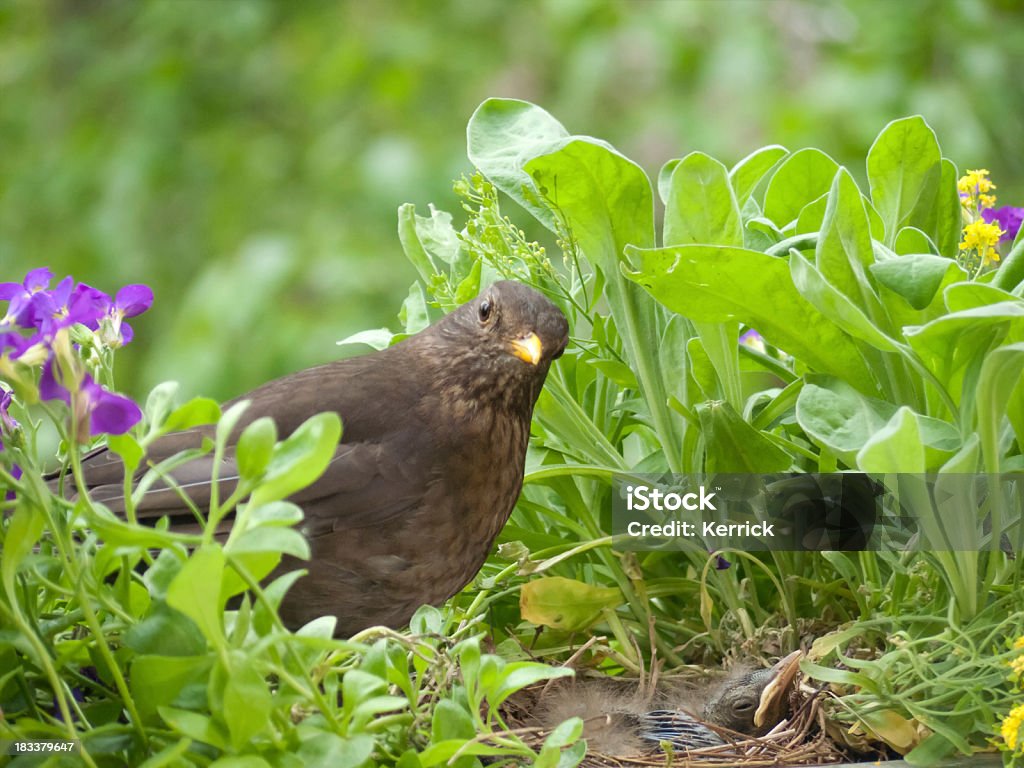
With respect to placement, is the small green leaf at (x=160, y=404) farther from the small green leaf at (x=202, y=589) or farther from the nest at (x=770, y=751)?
the nest at (x=770, y=751)

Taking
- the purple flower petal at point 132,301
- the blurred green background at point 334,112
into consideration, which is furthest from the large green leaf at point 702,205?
the blurred green background at point 334,112

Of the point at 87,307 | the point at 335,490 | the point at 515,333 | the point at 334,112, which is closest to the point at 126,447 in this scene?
the point at 87,307

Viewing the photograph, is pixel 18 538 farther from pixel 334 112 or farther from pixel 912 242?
pixel 334 112

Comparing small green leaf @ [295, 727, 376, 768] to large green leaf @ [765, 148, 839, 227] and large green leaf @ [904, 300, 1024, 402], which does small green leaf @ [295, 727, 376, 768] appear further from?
large green leaf @ [765, 148, 839, 227]

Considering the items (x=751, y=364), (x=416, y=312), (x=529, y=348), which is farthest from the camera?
(x=416, y=312)

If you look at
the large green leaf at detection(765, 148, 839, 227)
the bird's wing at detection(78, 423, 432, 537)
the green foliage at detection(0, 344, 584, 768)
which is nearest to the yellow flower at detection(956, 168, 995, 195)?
the large green leaf at detection(765, 148, 839, 227)

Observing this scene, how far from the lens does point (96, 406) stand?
72cm

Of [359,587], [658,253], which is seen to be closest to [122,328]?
[359,587]

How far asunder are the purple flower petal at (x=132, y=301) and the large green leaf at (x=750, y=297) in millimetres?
409

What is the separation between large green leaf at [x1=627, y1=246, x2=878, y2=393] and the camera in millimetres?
989

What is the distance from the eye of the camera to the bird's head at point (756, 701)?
1.02 meters

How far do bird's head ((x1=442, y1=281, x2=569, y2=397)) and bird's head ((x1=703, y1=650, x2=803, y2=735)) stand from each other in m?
0.33

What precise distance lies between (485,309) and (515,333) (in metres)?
0.06

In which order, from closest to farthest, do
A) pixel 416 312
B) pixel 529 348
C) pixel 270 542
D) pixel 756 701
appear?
pixel 270 542 < pixel 756 701 < pixel 529 348 < pixel 416 312
